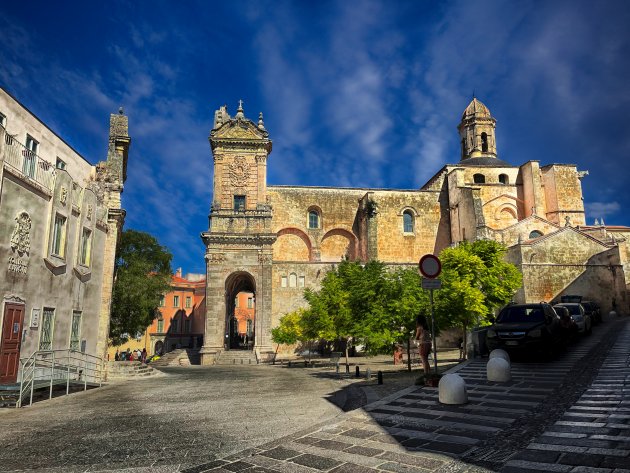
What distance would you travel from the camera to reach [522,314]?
42.8 feet

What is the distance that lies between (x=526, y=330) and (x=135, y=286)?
26.4m

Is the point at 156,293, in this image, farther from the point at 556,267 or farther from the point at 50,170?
the point at 556,267

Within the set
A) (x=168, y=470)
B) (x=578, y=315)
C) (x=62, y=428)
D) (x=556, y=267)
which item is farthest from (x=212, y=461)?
(x=556, y=267)

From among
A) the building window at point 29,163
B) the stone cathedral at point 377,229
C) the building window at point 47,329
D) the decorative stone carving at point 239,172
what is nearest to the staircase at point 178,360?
the stone cathedral at point 377,229

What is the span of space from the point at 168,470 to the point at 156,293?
29.7 m

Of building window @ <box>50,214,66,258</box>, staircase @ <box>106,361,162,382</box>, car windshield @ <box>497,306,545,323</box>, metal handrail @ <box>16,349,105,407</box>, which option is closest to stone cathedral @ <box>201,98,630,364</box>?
staircase @ <box>106,361,162,382</box>

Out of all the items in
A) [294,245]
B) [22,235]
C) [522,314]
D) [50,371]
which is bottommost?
[50,371]

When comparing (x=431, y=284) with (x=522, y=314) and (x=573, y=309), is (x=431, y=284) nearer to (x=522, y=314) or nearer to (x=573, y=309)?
(x=522, y=314)

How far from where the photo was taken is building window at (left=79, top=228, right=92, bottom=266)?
54.2 feet

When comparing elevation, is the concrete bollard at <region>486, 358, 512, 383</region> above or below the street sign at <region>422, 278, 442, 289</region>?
below

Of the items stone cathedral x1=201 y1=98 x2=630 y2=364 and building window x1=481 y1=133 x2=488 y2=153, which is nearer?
stone cathedral x1=201 y1=98 x2=630 y2=364

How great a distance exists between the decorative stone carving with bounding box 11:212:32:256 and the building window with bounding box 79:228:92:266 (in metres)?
3.99

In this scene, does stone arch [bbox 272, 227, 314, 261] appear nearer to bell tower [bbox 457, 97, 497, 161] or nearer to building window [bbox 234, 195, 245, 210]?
building window [bbox 234, 195, 245, 210]

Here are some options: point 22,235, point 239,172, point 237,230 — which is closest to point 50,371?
point 22,235
